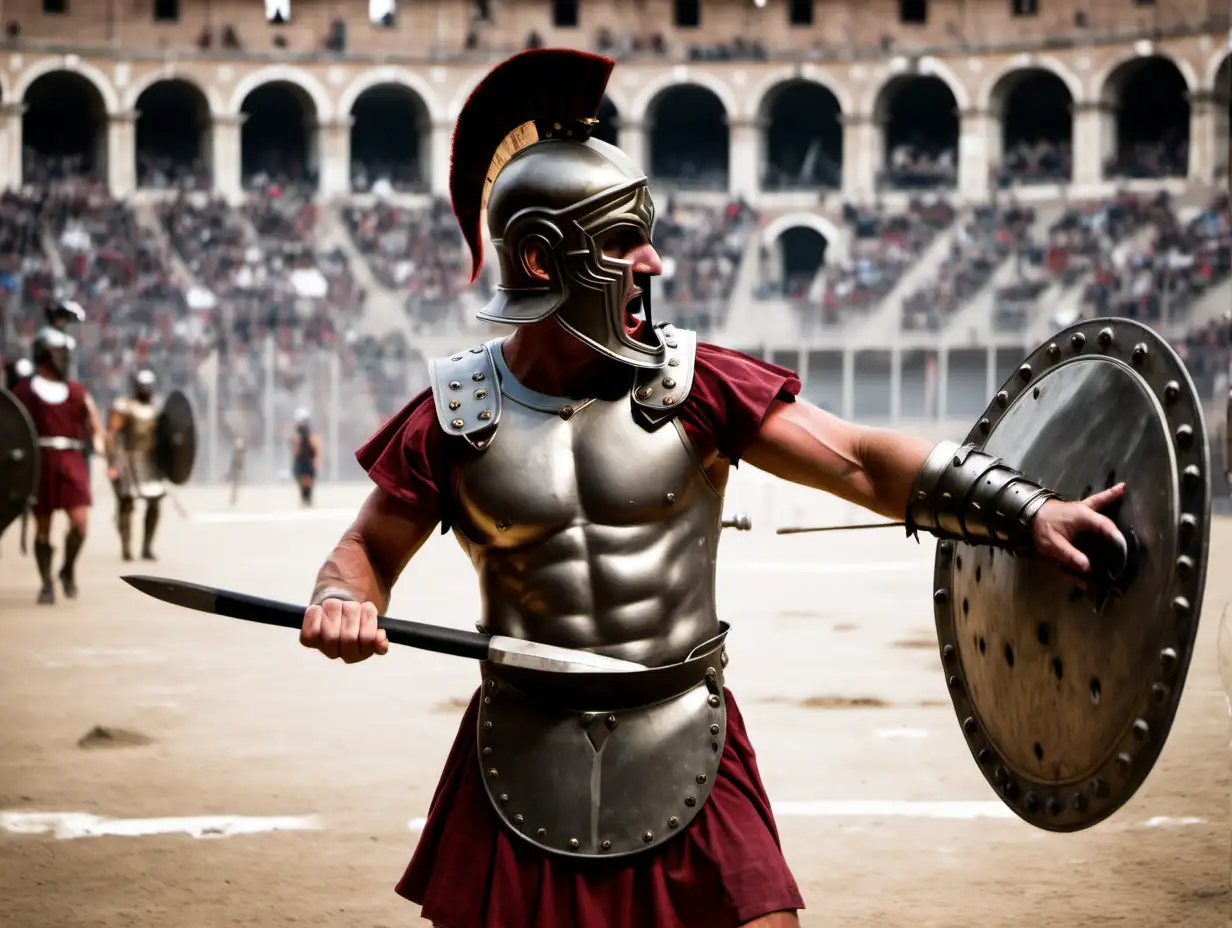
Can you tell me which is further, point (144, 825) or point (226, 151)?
point (226, 151)

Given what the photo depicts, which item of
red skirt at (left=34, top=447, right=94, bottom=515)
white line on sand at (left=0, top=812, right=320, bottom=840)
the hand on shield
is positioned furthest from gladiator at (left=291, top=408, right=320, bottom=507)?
the hand on shield

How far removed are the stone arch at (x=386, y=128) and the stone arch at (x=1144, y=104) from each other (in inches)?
563

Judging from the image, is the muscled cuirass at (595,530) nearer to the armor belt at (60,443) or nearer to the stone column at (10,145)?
the armor belt at (60,443)

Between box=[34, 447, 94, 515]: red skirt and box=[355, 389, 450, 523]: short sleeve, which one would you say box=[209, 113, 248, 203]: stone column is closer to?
box=[34, 447, 94, 515]: red skirt

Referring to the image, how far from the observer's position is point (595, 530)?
2.89 meters

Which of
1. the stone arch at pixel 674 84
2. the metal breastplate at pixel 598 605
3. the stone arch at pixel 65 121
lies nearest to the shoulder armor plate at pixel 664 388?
the metal breastplate at pixel 598 605

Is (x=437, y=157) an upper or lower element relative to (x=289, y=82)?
lower

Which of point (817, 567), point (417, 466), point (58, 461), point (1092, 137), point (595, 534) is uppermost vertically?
point (1092, 137)

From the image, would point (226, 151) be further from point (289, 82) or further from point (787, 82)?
point (787, 82)

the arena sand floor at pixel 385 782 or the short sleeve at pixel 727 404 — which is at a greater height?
the short sleeve at pixel 727 404

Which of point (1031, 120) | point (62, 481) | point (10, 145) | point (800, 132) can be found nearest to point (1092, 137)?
point (1031, 120)

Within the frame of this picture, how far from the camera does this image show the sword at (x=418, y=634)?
2604mm

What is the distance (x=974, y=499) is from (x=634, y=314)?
728 millimetres

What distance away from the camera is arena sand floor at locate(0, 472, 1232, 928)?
495 centimetres
